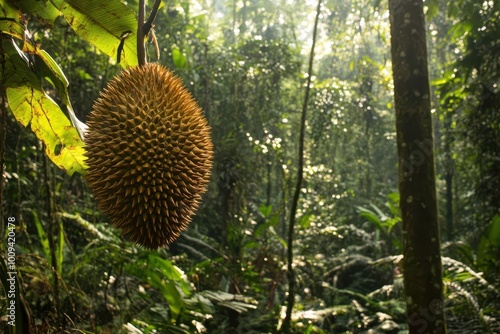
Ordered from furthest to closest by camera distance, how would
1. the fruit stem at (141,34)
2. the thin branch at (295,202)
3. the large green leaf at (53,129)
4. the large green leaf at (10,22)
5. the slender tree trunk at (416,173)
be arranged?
the thin branch at (295,202) → the slender tree trunk at (416,173) → the large green leaf at (53,129) → the large green leaf at (10,22) → the fruit stem at (141,34)

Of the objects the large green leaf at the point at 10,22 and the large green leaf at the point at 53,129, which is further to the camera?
the large green leaf at the point at 53,129

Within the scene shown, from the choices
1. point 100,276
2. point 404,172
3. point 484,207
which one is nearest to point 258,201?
point 484,207

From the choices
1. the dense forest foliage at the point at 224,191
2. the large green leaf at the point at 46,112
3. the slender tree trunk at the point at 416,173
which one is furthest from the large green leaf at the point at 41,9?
the slender tree trunk at the point at 416,173

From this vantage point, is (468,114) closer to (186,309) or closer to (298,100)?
(186,309)

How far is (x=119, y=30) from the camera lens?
1526 mm

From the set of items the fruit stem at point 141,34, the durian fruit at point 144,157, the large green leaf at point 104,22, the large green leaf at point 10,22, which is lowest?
the durian fruit at point 144,157

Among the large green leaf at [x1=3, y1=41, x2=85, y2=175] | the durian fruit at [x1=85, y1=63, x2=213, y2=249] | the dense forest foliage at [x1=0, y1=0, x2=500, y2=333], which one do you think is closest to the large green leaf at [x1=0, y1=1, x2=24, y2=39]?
the dense forest foliage at [x1=0, y1=0, x2=500, y2=333]

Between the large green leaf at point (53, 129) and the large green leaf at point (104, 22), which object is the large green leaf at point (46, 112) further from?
the large green leaf at point (104, 22)

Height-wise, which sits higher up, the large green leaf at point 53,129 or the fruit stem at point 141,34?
the fruit stem at point 141,34

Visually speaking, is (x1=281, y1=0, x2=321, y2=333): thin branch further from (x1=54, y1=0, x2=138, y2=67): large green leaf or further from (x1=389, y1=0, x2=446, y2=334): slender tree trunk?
(x1=54, y1=0, x2=138, y2=67): large green leaf

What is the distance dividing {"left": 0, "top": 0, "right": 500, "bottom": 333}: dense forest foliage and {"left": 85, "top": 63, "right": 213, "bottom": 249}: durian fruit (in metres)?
0.14

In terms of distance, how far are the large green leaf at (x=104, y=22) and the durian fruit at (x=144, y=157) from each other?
0.77ft

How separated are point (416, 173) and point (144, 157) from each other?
1.19m

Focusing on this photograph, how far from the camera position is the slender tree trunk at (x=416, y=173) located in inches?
71.9
